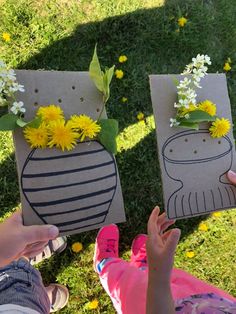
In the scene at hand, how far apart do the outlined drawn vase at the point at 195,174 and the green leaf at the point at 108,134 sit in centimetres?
18

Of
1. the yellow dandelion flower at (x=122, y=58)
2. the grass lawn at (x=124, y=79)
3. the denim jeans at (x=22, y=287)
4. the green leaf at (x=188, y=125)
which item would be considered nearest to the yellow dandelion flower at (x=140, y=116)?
the grass lawn at (x=124, y=79)

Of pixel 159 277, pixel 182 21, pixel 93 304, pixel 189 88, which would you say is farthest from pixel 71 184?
pixel 182 21

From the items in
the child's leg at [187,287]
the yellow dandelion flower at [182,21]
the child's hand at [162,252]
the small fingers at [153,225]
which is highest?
the yellow dandelion flower at [182,21]

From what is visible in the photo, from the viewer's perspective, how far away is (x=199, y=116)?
114cm

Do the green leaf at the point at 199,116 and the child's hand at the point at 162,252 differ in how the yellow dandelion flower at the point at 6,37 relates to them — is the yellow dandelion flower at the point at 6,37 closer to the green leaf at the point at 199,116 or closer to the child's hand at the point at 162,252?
the green leaf at the point at 199,116

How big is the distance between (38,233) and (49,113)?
0.34m

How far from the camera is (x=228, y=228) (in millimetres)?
1784

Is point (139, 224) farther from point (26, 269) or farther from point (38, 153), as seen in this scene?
point (38, 153)

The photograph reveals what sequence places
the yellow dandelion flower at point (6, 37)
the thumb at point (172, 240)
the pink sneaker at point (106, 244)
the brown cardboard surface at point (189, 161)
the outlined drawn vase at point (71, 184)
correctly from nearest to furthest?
the thumb at point (172, 240) → the outlined drawn vase at point (71, 184) → the brown cardboard surface at point (189, 161) → the pink sneaker at point (106, 244) → the yellow dandelion flower at point (6, 37)

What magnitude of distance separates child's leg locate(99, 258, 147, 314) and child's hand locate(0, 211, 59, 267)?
0.45 meters

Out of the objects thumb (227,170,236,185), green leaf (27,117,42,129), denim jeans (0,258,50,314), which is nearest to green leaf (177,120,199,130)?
thumb (227,170,236,185)

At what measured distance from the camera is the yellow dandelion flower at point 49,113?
1023 millimetres

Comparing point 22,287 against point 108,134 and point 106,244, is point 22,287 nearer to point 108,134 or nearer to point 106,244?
point 106,244

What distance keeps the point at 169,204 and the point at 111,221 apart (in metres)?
0.19
